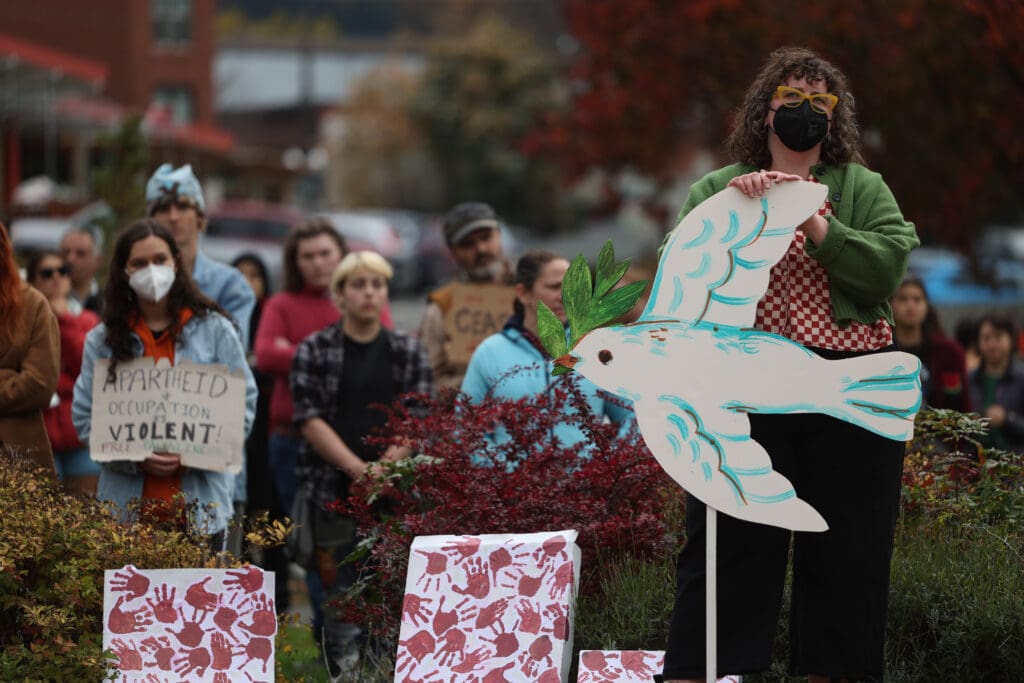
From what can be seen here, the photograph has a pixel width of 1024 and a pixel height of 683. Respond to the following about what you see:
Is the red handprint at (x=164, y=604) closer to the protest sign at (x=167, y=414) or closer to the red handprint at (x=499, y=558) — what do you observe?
the protest sign at (x=167, y=414)

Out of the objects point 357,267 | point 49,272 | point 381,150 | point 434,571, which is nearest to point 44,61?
point 381,150

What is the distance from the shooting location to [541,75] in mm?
43469

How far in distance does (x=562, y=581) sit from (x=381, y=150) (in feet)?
154

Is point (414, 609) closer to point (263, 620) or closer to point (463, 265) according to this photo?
point (263, 620)

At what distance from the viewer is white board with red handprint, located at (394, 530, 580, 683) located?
16.4 feet

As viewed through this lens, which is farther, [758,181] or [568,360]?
[568,360]

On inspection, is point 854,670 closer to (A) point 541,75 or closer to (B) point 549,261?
(B) point 549,261

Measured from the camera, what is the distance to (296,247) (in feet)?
27.1

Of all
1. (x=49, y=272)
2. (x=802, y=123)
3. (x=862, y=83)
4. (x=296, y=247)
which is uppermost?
(x=862, y=83)

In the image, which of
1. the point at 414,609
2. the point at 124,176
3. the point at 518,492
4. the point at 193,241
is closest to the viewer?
the point at 414,609

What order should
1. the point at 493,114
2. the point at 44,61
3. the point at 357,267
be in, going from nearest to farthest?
the point at 357,267
the point at 44,61
the point at 493,114

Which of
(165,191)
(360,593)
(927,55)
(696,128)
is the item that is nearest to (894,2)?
(927,55)

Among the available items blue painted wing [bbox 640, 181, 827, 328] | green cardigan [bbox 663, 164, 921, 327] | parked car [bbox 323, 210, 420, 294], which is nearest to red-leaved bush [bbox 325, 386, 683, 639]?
blue painted wing [bbox 640, 181, 827, 328]

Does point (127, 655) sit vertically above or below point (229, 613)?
below
